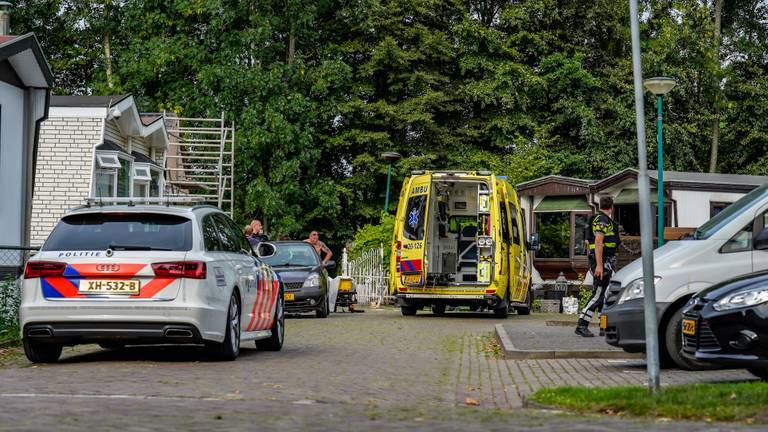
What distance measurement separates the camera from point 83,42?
172ft

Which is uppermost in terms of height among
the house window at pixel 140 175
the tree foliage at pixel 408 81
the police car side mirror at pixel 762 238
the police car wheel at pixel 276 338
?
the tree foliage at pixel 408 81

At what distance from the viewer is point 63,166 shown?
28.9 meters

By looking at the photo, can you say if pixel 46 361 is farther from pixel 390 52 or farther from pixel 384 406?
pixel 390 52

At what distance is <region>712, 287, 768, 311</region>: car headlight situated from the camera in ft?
35.0

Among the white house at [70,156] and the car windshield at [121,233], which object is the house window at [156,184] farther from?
the car windshield at [121,233]

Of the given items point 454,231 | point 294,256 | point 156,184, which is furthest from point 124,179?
point 454,231

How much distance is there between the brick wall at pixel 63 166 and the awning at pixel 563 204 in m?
18.4

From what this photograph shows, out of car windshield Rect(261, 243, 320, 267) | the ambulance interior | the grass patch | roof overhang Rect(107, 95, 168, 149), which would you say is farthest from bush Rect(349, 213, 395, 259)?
the grass patch

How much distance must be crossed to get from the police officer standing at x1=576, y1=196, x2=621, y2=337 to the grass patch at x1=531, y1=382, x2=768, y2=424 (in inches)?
284

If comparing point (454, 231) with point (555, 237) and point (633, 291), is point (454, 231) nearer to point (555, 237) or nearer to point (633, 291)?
point (633, 291)

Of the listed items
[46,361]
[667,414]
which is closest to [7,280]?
[46,361]

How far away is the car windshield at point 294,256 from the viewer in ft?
85.7

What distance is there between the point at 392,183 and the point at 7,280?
34387 millimetres

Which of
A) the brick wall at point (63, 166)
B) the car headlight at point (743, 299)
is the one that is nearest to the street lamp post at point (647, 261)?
the car headlight at point (743, 299)
